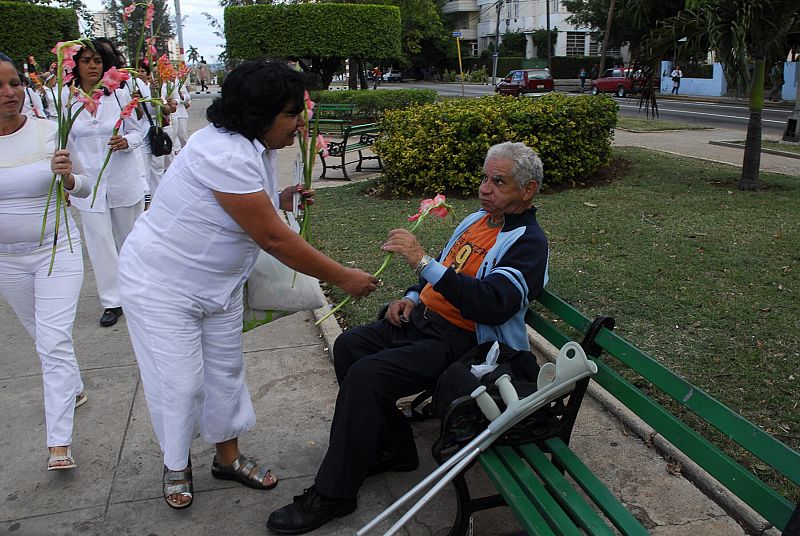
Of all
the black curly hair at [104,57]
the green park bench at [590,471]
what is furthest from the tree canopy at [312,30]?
the green park bench at [590,471]

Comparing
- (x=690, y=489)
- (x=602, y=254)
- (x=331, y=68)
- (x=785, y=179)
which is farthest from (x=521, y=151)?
(x=331, y=68)

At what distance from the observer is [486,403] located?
2.38m

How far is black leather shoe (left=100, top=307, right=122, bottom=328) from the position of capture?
5.20m

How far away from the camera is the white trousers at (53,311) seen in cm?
328

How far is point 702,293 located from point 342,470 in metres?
3.32

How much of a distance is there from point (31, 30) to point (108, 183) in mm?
22661

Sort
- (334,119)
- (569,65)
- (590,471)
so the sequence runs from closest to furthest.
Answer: (590,471)
(334,119)
(569,65)

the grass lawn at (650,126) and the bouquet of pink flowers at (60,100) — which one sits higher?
the bouquet of pink flowers at (60,100)

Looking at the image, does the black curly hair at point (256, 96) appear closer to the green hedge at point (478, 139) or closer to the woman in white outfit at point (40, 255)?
the woman in white outfit at point (40, 255)

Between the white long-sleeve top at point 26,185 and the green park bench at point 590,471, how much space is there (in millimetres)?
2245

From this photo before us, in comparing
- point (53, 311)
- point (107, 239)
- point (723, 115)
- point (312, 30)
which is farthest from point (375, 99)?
point (53, 311)

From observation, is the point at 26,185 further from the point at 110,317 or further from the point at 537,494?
the point at 537,494

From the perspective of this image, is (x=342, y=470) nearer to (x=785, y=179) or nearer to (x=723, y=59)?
(x=723, y=59)

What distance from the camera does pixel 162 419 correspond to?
9.38ft
